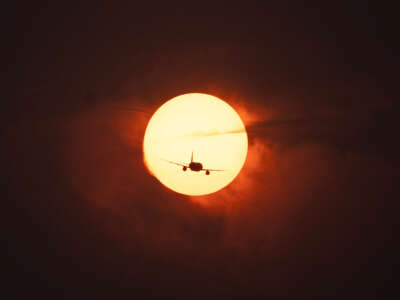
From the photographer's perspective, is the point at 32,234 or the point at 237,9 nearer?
the point at 237,9

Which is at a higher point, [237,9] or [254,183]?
[237,9]

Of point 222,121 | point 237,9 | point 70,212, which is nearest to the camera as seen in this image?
point 222,121

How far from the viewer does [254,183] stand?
1027 millimetres

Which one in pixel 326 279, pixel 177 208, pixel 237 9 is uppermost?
pixel 237 9

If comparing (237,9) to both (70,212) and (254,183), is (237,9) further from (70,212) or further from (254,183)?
(70,212)

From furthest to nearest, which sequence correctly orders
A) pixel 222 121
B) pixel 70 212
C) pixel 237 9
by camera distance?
pixel 70 212
pixel 237 9
pixel 222 121

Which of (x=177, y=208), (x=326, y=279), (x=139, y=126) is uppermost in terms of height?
(x=139, y=126)

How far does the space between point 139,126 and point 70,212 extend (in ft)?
1.20

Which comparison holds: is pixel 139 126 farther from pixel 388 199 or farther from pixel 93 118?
pixel 388 199

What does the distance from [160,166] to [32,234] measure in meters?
0.59

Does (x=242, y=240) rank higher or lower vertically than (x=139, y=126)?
Result: lower

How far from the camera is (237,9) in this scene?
975 mm

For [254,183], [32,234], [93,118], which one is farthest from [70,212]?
[254,183]

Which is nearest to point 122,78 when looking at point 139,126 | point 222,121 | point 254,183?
point 139,126
